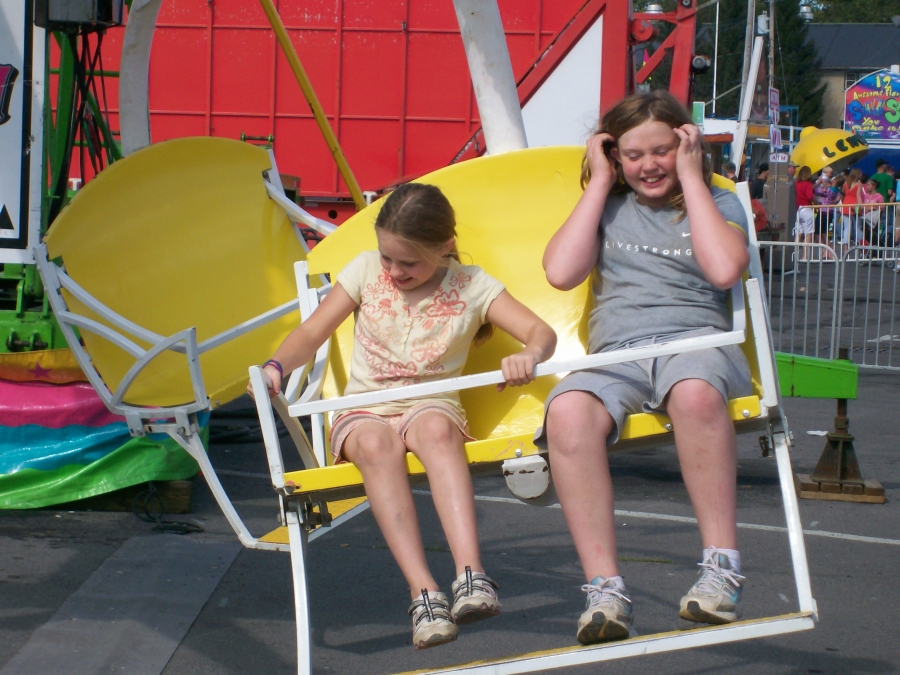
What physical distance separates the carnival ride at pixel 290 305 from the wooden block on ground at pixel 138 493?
40 cm

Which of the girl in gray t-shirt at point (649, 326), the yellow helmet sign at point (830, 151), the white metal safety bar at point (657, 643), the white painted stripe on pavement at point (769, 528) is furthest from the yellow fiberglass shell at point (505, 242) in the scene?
the yellow helmet sign at point (830, 151)

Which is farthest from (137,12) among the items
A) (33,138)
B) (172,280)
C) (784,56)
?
(784,56)

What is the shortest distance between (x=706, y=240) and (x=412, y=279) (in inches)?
31.9

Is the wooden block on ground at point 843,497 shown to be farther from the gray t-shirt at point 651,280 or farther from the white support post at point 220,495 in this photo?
the white support post at point 220,495

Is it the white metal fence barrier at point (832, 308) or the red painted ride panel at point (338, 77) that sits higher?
Answer: the red painted ride panel at point (338, 77)

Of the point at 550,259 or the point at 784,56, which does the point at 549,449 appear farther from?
the point at 784,56

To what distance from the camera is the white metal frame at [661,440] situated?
2.40 metres

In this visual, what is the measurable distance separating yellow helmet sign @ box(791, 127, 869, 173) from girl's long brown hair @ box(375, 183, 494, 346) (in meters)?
23.7

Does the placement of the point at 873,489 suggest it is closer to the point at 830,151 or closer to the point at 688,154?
the point at 688,154

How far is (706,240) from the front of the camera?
9.46 ft

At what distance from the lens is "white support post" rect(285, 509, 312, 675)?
2.65m

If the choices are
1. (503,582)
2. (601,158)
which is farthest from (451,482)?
(503,582)

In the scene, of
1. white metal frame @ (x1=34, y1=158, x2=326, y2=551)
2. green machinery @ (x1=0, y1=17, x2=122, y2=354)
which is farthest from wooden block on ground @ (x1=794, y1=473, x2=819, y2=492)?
green machinery @ (x1=0, y1=17, x2=122, y2=354)

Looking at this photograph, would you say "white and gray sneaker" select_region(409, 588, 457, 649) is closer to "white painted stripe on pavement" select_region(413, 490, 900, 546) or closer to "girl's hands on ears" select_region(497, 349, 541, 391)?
"girl's hands on ears" select_region(497, 349, 541, 391)
